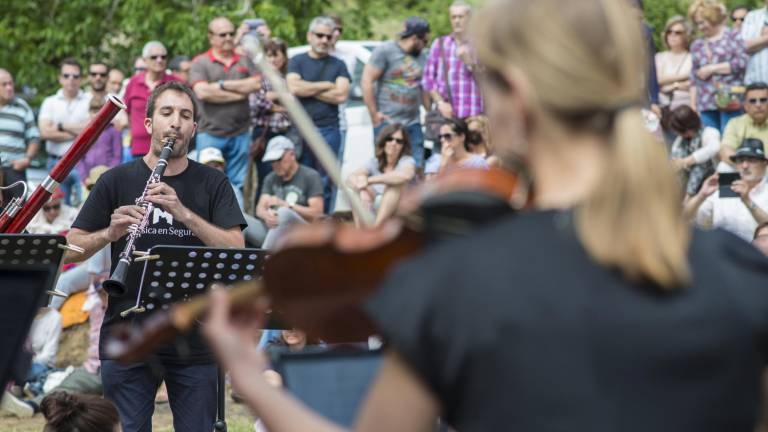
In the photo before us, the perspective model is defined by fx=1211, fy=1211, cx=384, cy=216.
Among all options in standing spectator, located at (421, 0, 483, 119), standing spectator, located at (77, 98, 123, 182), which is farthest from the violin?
standing spectator, located at (77, 98, 123, 182)

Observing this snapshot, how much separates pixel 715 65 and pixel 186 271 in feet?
23.6

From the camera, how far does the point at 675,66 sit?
11914 millimetres

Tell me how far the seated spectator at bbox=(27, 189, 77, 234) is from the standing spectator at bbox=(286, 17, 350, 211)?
2.27 meters

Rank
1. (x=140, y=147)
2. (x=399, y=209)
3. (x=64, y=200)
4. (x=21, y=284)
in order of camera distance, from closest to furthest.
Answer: (x=399, y=209) → (x=21, y=284) → (x=140, y=147) → (x=64, y=200)

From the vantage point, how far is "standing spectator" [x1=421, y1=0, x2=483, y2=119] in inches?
442

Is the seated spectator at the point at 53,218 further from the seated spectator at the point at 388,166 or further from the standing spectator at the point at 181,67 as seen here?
the seated spectator at the point at 388,166

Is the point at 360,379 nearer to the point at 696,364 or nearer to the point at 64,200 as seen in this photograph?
the point at 696,364

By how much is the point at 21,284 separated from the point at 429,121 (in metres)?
8.19

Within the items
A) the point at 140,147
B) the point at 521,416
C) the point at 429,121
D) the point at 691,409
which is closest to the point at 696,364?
the point at 691,409

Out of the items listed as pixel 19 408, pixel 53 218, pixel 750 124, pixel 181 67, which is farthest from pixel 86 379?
pixel 750 124

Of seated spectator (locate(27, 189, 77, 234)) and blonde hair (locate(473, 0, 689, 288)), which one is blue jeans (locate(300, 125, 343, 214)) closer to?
seated spectator (locate(27, 189, 77, 234))

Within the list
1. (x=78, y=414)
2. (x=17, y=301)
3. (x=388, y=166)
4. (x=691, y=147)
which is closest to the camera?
(x=17, y=301)

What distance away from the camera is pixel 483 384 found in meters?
1.68

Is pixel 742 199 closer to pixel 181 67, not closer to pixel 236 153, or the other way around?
pixel 236 153
